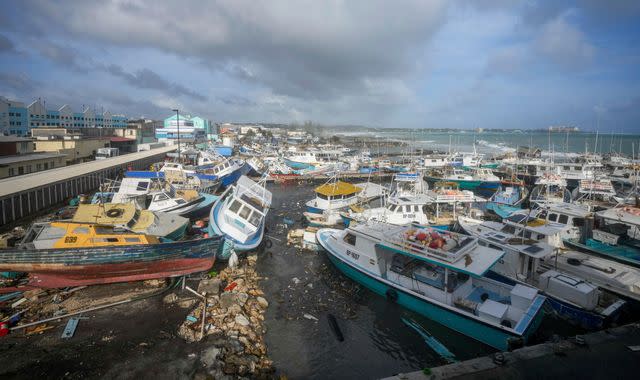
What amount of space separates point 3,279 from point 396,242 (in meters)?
15.8

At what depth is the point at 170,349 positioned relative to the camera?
9.38 m

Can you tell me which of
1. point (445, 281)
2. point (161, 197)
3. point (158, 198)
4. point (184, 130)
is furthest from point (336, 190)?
point (184, 130)

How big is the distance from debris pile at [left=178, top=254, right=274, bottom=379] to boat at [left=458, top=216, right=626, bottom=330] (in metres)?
9.59

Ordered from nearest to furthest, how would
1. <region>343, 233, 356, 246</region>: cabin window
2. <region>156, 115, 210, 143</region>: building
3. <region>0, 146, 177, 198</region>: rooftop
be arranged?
<region>343, 233, 356, 246</region>: cabin window, <region>0, 146, 177, 198</region>: rooftop, <region>156, 115, 210, 143</region>: building

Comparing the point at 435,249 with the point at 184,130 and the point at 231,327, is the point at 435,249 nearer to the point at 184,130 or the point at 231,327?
the point at 231,327

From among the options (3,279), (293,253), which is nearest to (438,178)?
Answer: (293,253)

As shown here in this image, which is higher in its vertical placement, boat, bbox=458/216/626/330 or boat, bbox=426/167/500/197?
boat, bbox=426/167/500/197

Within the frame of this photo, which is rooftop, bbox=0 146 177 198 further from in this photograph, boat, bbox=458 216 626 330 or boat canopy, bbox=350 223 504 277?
boat, bbox=458 216 626 330

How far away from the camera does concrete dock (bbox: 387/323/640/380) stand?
736 cm

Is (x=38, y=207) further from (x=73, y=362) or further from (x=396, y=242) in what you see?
(x=396, y=242)

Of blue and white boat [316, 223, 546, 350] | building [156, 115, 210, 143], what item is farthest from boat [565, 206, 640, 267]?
building [156, 115, 210, 143]

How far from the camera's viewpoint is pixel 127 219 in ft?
46.9

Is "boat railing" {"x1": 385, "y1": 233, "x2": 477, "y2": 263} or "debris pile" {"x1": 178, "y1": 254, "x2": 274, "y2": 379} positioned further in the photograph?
"boat railing" {"x1": 385, "y1": 233, "x2": 477, "y2": 263}

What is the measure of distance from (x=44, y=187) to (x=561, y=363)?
29.9m
